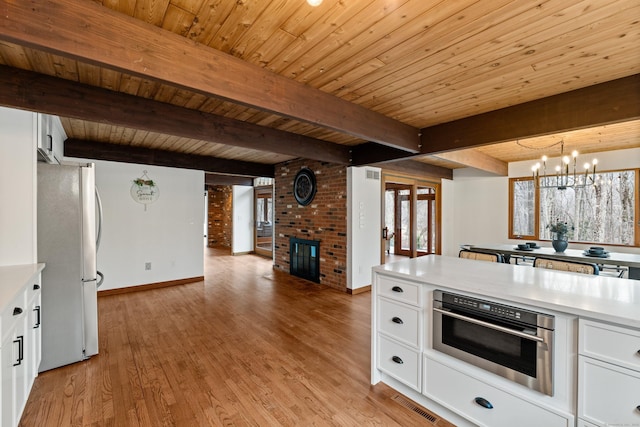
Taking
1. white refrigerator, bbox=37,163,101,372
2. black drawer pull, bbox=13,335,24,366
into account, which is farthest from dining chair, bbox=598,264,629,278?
white refrigerator, bbox=37,163,101,372

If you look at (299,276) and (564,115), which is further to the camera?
(299,276)

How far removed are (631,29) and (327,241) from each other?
4.32 metres

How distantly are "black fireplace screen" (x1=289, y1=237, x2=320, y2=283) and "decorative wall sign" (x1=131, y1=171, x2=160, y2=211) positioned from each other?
9.02ft

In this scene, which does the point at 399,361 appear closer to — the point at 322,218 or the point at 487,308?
the point at 487,308

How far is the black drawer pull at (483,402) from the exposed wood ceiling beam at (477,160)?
135 inches

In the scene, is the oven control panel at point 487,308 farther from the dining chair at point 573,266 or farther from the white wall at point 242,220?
the white wall at point 242,220

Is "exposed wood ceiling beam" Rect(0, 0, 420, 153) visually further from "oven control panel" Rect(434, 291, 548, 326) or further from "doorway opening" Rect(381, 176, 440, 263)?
"doorway opening" Rect(381, 176, 440, 263)

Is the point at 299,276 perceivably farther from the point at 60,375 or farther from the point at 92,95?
the point at 92,95

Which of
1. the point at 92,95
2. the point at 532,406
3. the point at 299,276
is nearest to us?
the point at 532,406

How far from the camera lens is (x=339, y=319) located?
12.0 feet

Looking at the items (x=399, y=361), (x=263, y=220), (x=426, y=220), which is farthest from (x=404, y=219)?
(x=399, y=361)

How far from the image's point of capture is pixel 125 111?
2.55 metres

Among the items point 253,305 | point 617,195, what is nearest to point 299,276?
point 253,305

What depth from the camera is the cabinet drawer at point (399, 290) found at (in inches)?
80.0
